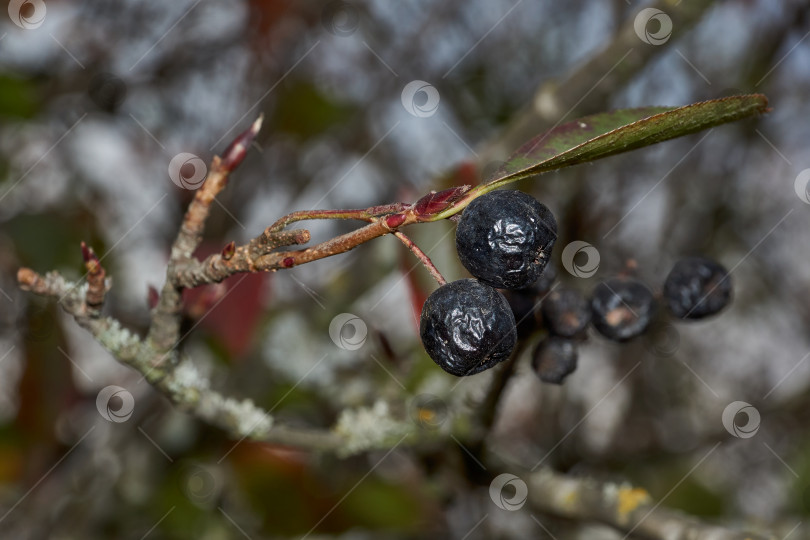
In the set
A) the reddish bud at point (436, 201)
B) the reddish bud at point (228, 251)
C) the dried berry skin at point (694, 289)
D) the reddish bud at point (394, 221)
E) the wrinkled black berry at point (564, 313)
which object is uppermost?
the dried berry skin at point (694, 289)

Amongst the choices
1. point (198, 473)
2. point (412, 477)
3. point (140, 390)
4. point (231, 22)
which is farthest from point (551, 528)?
point (231, 22)

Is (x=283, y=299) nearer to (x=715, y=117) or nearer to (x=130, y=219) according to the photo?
(x=130, y=219)

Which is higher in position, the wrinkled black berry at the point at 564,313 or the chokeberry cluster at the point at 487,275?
the wrinkled black berry at the point at 564,313

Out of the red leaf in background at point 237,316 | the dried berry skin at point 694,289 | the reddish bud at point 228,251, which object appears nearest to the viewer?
the reddish bud at point 228,251

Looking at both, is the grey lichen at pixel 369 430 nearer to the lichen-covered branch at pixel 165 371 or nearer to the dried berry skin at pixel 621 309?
the lichen-covered branch at pixel 165 371

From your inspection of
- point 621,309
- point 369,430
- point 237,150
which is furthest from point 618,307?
point 237,150

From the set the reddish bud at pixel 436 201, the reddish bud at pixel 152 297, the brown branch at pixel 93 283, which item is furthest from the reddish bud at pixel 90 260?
the reddish bud at pixel 436 201

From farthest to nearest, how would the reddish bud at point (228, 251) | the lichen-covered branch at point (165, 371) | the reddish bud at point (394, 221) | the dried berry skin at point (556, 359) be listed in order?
the dried berry skin at point (556, 359) → the lichen-covered branch at point (165, 371) → the reddish bud at point (228, 251) → the reddish bud at point (394, 221)

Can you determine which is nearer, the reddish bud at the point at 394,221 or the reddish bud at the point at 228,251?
the reddish bud at the point at 394,221

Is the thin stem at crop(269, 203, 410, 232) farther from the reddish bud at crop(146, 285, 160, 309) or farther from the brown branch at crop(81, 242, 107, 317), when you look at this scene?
the reddish bud at crop(146, 285, 160, 309)
